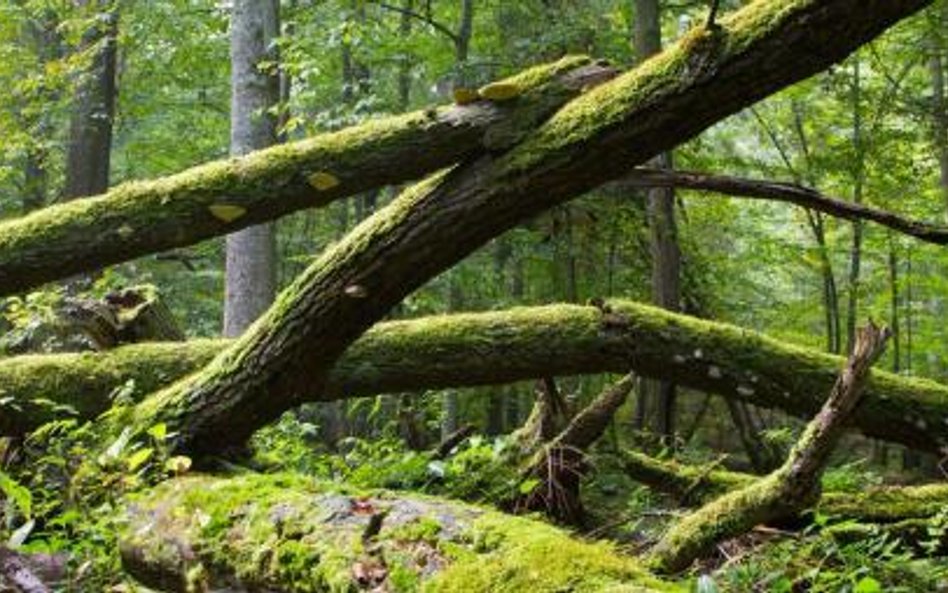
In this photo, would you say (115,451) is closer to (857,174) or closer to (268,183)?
(268,183)

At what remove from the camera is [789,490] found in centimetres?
384

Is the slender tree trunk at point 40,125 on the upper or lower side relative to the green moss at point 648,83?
upper

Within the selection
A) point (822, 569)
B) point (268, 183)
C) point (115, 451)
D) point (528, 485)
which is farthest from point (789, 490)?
point (268, 183)

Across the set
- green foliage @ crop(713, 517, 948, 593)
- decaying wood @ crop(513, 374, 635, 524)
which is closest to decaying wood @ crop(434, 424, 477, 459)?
decaying wood @ crop(513, 374, 635, 524)

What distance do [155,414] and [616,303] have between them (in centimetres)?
272

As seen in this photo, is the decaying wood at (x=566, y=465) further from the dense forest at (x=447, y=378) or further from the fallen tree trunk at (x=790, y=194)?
the fallen tree trunk at (x=790, y=194)

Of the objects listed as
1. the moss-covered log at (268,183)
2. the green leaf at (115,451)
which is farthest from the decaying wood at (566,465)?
the green leaf at (115,451)

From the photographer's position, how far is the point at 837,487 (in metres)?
5.81

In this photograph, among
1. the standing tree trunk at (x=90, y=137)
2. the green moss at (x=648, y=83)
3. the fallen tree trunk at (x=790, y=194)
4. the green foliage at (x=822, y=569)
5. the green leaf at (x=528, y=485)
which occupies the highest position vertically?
the standing tree trunk at (x=90, y=137)

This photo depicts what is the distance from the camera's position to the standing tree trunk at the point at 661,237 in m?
10.5

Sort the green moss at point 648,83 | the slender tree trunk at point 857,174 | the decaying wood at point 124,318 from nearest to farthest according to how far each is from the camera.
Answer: the green moss at point 648,83, the decaying wood at point 124,318, the slender tree trunk at point 857,174

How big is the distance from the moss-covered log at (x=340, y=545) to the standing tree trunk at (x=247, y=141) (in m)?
5.80

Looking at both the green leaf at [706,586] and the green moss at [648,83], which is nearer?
the green leaf at [706,586]

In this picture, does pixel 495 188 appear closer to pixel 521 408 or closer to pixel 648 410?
pixel 648 410
